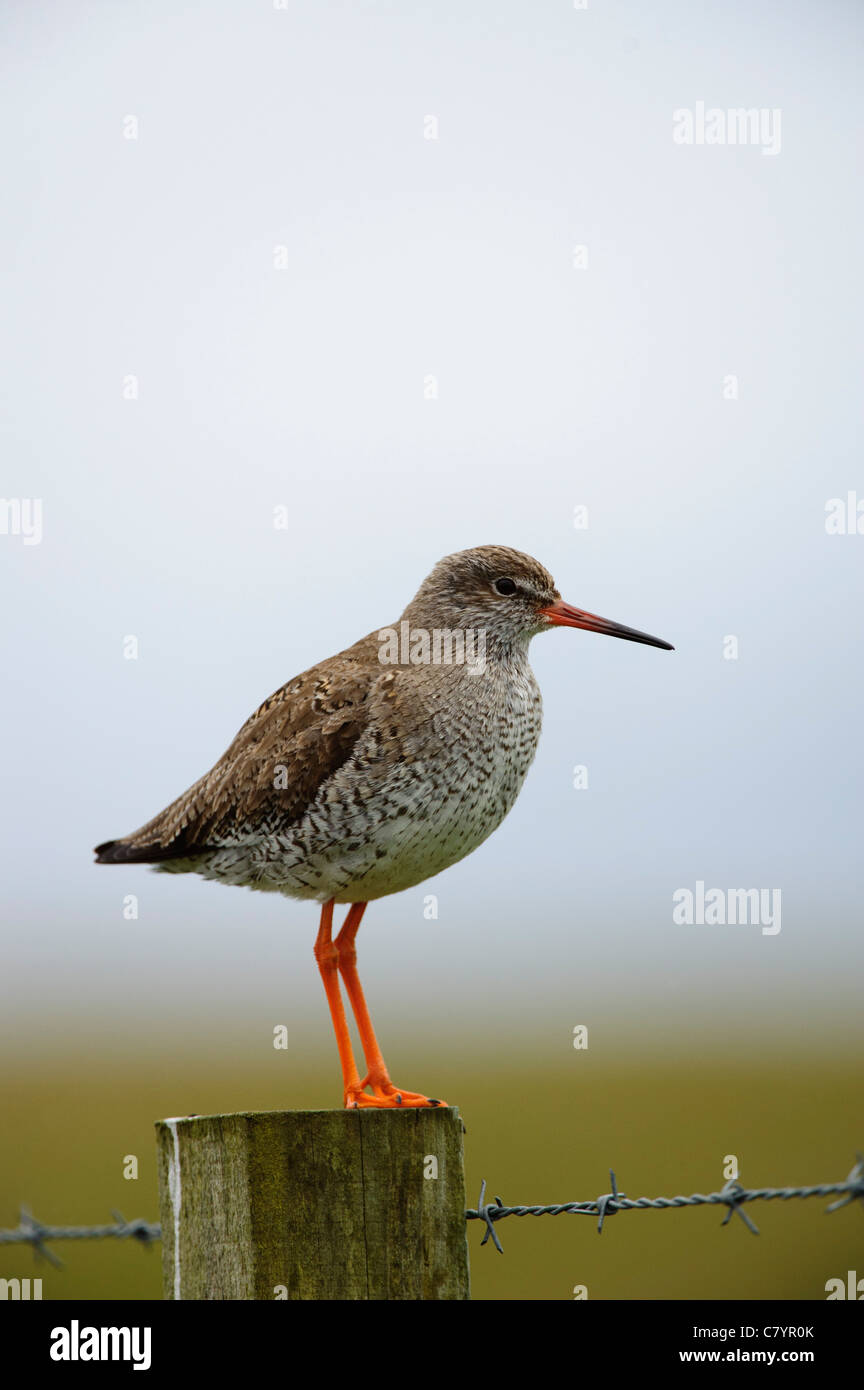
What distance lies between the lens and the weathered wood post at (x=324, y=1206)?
3.70 metres

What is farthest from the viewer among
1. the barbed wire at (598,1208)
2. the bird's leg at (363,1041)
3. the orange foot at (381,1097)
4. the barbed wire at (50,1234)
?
the bird's leg at (363,1041)

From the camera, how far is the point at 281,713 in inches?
252

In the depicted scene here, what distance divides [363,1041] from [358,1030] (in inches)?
5.9

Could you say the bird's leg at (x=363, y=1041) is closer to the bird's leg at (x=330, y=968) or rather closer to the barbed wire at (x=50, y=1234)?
the bird's leg at (x=330, y=968)

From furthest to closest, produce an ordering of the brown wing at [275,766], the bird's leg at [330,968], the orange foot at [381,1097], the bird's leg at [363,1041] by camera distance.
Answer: the bird's leg at [330,968] → the brown wing at [275,766] → the bird's leg at [363,1041] → the orange foot at [381,1097]

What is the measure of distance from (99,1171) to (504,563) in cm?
784

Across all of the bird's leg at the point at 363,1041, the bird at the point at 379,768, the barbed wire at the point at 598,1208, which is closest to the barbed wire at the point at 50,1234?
the barbed wire at the point at 598,1208

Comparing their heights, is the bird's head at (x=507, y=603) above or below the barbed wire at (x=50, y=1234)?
above

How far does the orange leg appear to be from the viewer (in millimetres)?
5781

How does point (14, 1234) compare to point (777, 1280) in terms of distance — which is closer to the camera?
point (14, 1234)

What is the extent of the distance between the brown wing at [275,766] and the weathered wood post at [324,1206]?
2.32 meters

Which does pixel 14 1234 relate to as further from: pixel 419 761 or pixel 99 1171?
pixel 99 1171

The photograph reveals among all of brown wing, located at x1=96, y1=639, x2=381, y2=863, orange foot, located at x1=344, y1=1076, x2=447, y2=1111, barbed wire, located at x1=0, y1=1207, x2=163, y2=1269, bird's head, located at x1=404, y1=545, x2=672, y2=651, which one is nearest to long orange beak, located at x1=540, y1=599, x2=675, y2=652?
bird's head, located at x1=404, y1=545, x2=672, y2=651
